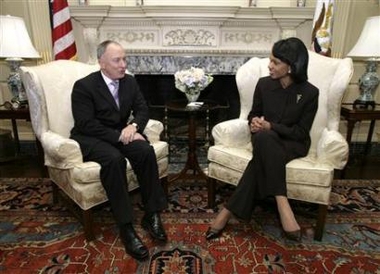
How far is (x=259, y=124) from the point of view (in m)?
1.90

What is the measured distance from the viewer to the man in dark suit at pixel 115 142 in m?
1.70

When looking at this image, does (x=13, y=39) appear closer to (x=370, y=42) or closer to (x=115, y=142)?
(x=115, y=142)

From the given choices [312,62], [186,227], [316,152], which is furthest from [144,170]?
[312,62]

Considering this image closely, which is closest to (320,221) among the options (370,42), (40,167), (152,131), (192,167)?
(192,167)

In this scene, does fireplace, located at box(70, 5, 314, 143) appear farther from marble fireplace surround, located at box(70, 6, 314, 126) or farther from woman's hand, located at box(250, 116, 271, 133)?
woman's hand, located at box(250, 116, 271, 133)

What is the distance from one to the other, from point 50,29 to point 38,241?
7.75ft

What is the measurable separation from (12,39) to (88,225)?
184 centimetres

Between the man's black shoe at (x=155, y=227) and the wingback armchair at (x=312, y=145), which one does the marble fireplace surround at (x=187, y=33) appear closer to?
the wingback armchair at (x=312, y=145)

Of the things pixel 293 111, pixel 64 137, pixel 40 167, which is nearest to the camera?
pixel 293 111

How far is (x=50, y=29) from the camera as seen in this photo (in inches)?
126

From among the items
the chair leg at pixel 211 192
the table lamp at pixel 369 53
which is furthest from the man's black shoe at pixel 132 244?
the table lamp at pixel 369 53

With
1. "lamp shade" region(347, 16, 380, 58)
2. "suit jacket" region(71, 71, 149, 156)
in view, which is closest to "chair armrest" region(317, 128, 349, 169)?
"lamp shade" region(347, 16, 380, 58)

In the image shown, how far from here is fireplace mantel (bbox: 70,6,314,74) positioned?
310 cm

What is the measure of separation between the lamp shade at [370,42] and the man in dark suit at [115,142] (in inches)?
82.1
